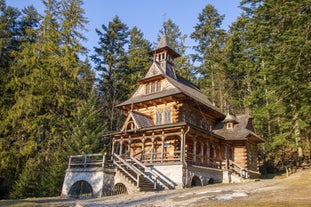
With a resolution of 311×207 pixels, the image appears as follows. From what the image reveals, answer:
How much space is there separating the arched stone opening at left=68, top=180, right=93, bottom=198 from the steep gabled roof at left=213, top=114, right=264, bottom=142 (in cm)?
1407

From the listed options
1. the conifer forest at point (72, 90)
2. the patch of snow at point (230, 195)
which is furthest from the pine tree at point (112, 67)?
the patch of snow at point (230, 195)

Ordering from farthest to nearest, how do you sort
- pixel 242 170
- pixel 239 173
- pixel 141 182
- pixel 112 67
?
pixel 112 67 → pixel 239 173 → pixel 242 170 → pixel 141 182

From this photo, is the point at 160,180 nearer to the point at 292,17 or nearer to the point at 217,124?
the point at 217,124

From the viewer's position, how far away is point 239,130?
2903 centimetres

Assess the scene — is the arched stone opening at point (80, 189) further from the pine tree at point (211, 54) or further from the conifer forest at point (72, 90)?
the pine tree at point (211, 54)

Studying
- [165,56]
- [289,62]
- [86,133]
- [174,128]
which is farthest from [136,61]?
[289,62]

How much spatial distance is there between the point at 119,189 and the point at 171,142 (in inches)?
263

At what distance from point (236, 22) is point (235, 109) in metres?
14.3

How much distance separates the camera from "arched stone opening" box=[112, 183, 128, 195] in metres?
21.1

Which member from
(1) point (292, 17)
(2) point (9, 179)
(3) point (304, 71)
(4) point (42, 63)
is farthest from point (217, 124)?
(2) point (9, 179)

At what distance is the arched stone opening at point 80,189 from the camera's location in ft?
72.5

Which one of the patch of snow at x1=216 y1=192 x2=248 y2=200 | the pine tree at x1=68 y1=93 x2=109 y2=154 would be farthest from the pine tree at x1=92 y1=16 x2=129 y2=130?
the patch of snow at x1=216 y1=192 x2=248 y2=200

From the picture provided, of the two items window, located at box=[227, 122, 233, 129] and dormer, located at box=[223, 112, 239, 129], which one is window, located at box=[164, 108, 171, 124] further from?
window, located at box=[227, 122, 233, 129]

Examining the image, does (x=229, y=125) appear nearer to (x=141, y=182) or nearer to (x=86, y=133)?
(x=141, y=182)
